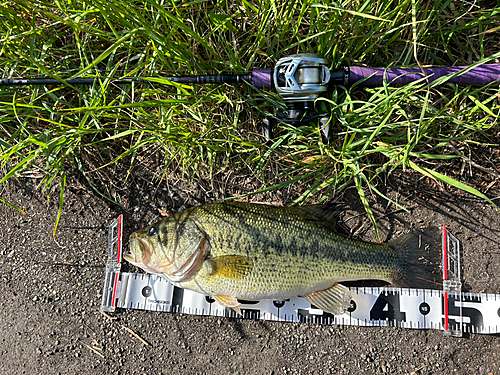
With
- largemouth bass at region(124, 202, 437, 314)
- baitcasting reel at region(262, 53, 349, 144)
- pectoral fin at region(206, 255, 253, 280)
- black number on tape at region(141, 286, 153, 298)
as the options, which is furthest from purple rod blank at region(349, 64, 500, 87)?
black number on tape at region(141, 286, 153, 298)

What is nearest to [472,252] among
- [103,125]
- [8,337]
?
[103,125]

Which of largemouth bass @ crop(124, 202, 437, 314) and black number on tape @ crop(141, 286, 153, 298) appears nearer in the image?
largemouth bass @ crop(124, 202, 437, 314)

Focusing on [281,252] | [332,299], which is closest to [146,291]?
[281,252]

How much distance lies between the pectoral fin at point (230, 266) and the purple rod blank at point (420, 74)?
151cm

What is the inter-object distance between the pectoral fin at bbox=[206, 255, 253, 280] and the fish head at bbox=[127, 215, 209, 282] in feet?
0.31

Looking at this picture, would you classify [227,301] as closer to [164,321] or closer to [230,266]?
[230,266]

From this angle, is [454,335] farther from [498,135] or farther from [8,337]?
[8,337]

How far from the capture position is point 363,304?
2.57m

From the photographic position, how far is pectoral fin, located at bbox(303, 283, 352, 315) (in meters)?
2.44

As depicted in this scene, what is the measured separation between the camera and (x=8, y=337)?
2.75 m

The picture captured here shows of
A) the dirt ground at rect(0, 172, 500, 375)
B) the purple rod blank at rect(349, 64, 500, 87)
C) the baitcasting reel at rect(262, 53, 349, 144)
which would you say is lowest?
the dirt ground at rect(0, 172, 500, 375)

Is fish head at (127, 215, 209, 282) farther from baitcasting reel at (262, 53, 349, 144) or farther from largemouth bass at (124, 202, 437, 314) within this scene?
baitcasting reel at (262, 53, 349, 144)

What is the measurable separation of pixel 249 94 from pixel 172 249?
1.31 meters

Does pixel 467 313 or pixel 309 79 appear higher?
pixel 309 79
